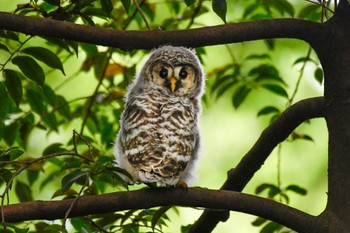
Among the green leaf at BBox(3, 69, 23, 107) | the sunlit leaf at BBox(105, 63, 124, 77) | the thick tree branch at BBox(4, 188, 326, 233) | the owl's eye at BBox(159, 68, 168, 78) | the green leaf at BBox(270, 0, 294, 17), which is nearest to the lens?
the thick tree branch at BBox(4, 188, 326, 233)

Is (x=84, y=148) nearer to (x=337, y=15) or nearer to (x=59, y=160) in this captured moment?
(x=59, y=160)

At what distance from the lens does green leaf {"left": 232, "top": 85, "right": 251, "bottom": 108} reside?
2672 mm

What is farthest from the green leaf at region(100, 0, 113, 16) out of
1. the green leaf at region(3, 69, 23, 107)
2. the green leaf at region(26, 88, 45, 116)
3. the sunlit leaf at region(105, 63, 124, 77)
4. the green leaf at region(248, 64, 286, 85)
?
the sunlit leaf at region(105, 63, 124, 77)

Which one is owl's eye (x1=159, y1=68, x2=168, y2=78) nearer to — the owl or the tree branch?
the owl

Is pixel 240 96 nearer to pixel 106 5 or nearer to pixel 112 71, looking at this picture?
pixel 112 71

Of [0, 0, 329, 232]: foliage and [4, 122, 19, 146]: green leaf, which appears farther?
[4, 122, 19, 146]: green leaf

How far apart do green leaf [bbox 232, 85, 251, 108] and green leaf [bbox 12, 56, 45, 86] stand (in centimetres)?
91

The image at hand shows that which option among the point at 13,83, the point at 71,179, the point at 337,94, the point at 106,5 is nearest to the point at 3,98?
the point at 13,83

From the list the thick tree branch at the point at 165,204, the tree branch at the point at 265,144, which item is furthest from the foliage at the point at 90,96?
the thick tree branch at the point at 165,204

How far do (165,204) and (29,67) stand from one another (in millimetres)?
485

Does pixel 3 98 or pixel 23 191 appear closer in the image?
pixel 3 98

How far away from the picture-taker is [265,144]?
5.80 ft

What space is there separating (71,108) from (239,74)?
2.38ft

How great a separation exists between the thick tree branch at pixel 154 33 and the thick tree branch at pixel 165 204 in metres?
0.28
